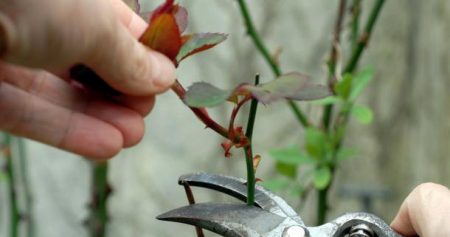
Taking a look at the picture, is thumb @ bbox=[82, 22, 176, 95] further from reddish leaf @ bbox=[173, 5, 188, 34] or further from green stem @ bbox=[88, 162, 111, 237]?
green stem @ bbox=[88, 162, 111, 237]

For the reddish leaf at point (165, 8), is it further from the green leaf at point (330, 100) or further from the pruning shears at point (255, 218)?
the green leaf at point (330, 100)

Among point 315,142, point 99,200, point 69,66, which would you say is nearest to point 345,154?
point 315,142

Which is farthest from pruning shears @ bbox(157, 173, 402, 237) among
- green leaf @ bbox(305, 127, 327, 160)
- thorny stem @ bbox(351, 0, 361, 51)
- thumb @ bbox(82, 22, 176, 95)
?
thorny stem @ bbox(351, 0, 361, 51)

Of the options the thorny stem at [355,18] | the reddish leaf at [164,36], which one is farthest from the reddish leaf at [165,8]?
the thorny stem at [355,18]

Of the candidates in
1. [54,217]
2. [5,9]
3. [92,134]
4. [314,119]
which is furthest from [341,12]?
[54,217]

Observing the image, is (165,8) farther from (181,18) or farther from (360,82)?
(360,82)

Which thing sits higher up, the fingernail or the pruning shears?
the fingernail

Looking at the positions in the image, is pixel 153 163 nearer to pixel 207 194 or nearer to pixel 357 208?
pixel 207 194
